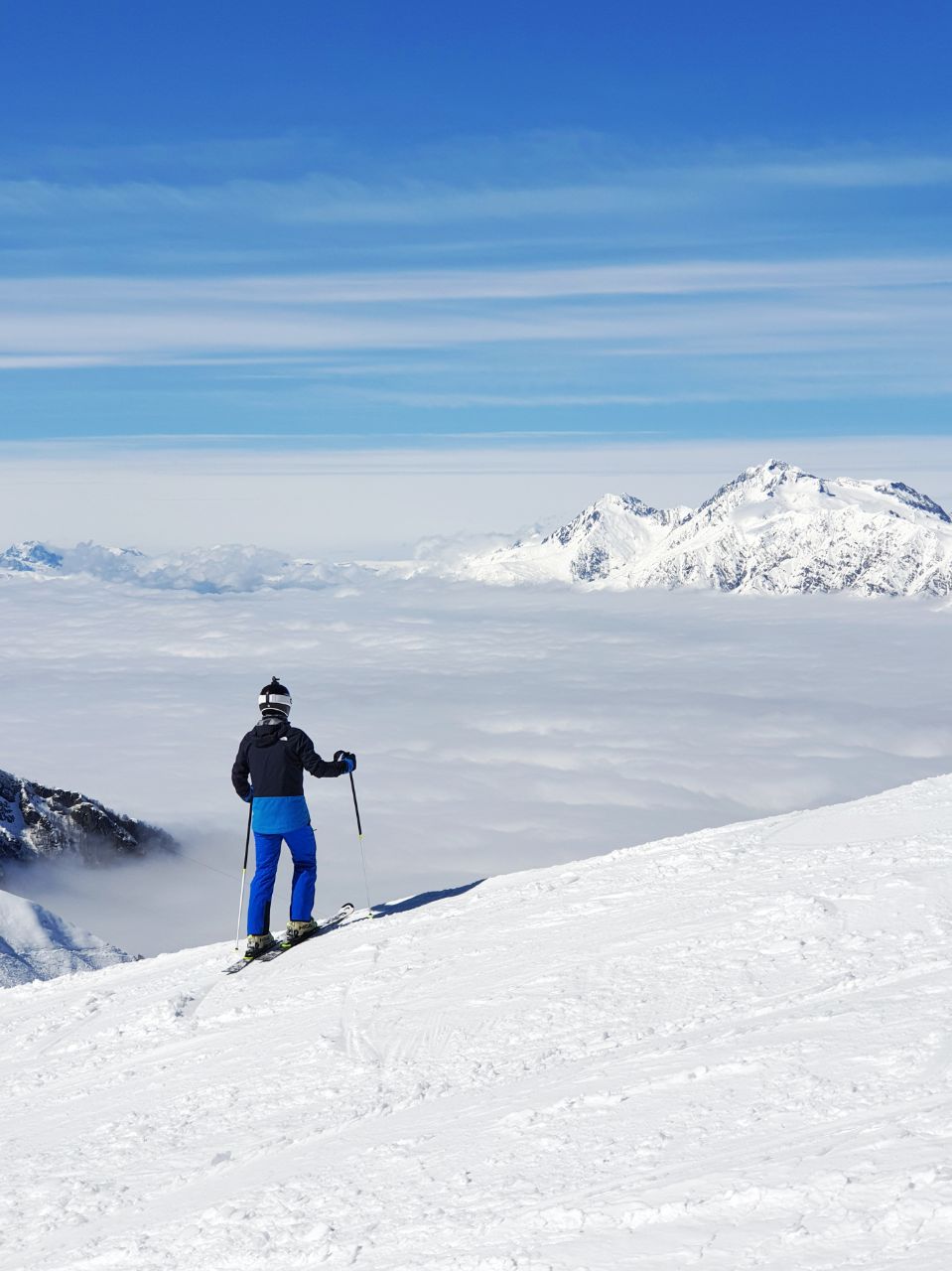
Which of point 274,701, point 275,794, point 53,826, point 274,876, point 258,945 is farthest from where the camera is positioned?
point 53,826

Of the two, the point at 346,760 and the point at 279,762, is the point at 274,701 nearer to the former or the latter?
the point at 279,762

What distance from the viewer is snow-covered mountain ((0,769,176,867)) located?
121625 mm

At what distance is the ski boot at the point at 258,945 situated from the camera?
10.4m

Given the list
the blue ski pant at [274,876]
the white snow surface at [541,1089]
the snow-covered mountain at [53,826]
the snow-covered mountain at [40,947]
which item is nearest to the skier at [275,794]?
the blue ski pant at [274,876]

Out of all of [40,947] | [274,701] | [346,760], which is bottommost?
[40,947]

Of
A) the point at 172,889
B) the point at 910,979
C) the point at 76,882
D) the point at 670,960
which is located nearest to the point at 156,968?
the point at 670,960

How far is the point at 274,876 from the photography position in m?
10.9

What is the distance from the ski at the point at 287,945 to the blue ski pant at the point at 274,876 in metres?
0.22

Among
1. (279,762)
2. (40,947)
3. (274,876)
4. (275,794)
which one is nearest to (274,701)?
(279,762)

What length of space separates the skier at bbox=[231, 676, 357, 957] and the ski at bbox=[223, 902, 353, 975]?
57 millimetres

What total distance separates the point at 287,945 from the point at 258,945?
0.36m

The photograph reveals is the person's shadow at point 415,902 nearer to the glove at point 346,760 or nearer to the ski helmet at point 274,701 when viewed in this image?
the glove at point 346,760

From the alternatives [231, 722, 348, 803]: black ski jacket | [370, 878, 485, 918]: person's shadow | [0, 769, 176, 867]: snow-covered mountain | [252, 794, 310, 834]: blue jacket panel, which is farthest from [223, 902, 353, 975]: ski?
[0, 769, 176, 867]: snow-covered mountain

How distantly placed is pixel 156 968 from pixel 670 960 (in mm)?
6121
